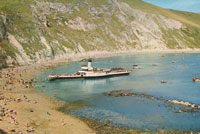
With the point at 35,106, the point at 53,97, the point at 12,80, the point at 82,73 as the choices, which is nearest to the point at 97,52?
the point at 82,73

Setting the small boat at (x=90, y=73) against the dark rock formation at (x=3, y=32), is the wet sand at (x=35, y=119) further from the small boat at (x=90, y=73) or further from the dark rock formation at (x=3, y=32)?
the dark rock formation at (x=3, y=32)

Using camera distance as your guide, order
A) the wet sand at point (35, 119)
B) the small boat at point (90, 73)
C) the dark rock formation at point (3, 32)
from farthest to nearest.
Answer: the dark rock formation at point (3, 32)
the small boat at point (90, 73)
the wet sand at point (35, 119)

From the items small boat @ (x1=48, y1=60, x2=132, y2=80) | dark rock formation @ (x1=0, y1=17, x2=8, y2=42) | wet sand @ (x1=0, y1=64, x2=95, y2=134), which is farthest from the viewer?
dark rock formation @ (x1=0, y1=17, x2=8, y2=42)

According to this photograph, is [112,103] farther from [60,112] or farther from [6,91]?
[6,91]

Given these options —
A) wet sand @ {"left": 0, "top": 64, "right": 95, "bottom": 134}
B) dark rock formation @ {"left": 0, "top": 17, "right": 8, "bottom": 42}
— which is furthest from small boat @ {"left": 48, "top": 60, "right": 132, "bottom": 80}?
dark rock formation @ {"left": 0, "top": 17, "right": 8, "bottom": 42}

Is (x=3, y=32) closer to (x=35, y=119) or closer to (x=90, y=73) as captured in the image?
(x=90, y=73)

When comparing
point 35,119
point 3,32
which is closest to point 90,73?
point 35,119

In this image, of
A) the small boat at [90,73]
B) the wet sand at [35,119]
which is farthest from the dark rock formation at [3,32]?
the wet sand at [35,119]

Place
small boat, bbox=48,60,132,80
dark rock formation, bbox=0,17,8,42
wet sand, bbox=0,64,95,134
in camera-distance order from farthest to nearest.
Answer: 1. dark rock formation, bbox=0,17,8,42
2. small boat, bbox=48,60,132,80
3. wet sand, bbox=0,64,95,134

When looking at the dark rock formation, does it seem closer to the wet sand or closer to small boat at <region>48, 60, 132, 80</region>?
small boat at <region>48, 60, 132, 80</region>

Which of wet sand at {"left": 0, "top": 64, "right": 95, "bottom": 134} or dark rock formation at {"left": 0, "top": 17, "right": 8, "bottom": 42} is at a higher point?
dark rock formation at {"left": 0, "top": 17, "right": 8, "bottom": 42}

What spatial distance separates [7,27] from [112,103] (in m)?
95.2

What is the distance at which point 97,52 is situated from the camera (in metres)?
192

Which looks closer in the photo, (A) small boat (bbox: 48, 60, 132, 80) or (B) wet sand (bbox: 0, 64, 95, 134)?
(B) wet sand (bbox: 0, 64, 95, 134)
